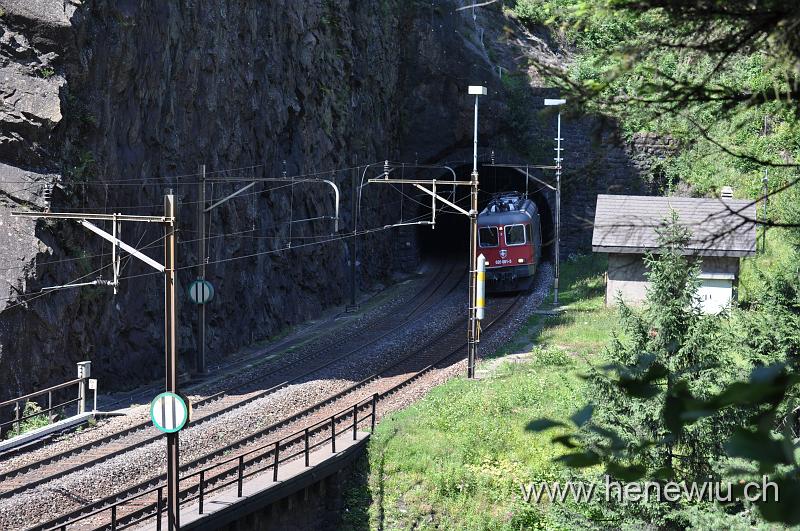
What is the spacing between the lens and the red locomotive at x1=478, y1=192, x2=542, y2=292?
42.1 metres

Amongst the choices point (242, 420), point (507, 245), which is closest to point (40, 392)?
point (242, 420)

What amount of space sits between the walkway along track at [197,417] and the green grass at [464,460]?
14.1 ft

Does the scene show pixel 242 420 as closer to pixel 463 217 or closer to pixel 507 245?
pixel 507 245

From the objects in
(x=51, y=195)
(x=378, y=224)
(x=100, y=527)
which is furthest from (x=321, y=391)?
(x=378, y=224)

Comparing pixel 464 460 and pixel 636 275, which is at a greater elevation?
pixel 636 275

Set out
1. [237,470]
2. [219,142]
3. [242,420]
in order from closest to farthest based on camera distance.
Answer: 1. [237,470]
2. [242,420]
3. [219,142]

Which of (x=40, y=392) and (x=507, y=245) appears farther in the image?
(x=507, y=245)

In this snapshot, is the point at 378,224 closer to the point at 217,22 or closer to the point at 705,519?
the point at 217,22

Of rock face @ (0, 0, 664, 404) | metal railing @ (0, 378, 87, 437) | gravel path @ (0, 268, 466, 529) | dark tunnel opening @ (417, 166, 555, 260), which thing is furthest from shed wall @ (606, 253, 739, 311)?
metal railing @ (0, 378, 87, 437)

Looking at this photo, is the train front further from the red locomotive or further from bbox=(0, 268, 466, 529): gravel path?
bbox=(0, 268, 466, 529): gravel path

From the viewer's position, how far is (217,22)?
32.7 meters

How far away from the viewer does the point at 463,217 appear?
60.4 m

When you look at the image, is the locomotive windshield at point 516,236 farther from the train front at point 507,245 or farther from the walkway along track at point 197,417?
the walkway along track at point 197,417

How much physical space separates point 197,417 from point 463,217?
38493 mm
